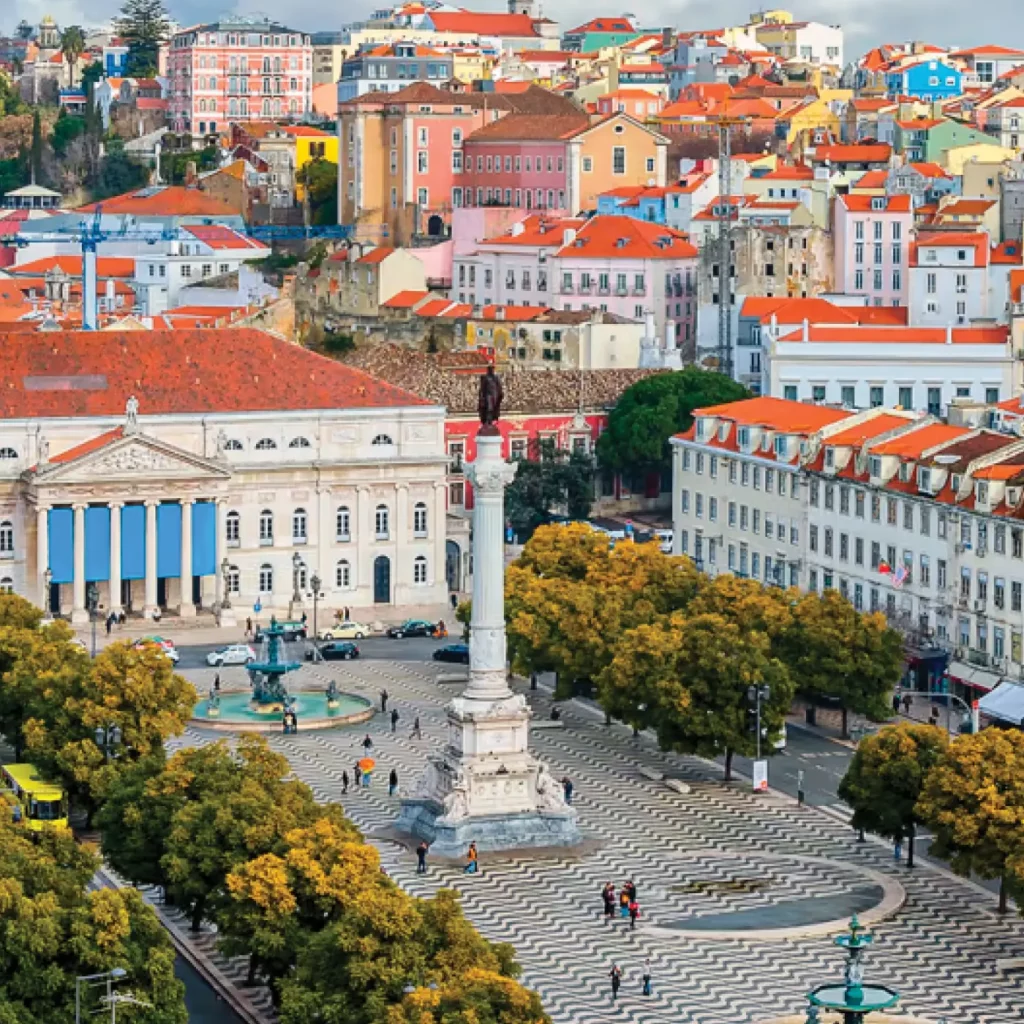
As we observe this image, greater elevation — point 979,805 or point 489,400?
point 489,400

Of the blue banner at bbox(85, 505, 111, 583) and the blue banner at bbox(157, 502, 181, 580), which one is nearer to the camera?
the blue banner at bbox(85, 505, 111, 583)

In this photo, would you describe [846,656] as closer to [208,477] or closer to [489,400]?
[489,400]

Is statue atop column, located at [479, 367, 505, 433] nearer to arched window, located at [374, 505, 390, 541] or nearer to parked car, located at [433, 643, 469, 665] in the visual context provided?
parked car, located at [433, 643, 469, 665]

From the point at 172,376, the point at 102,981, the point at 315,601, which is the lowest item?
the point at 315,601

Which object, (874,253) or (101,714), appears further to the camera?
(874,253)

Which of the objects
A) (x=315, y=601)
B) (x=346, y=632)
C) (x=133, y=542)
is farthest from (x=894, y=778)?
(x=133, y=542)

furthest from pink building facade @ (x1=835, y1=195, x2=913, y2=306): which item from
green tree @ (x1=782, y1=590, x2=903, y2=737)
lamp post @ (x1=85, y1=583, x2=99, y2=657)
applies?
green tree @ (x1=782, y1=590, x2=903, y2=737)
